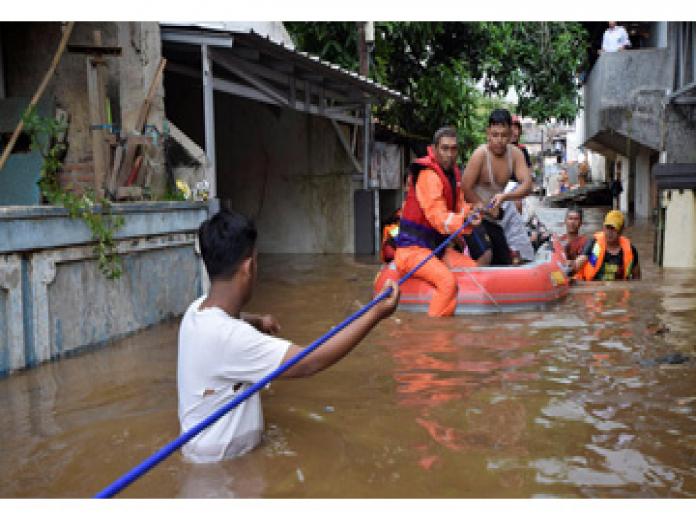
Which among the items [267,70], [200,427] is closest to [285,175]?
[267,70]

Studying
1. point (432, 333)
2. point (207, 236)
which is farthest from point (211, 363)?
point (432, 333)

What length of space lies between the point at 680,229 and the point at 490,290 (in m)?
4.44

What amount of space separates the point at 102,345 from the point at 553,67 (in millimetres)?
15030

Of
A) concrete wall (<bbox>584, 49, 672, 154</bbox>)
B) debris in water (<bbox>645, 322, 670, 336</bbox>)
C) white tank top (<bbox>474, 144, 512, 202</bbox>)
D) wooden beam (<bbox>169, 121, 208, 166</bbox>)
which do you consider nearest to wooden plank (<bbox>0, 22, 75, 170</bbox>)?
wooden beam (<bbox>169, 121, 208, 166</bbox>)

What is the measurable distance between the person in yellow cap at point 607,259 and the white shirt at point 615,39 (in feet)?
29.3

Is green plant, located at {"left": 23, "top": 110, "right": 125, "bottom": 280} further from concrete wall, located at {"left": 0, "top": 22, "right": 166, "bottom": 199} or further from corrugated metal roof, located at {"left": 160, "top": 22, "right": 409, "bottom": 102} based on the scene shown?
corrugated metal roof, located at {"left": 160, "top": 22, "right": 409, "bottom": 102}

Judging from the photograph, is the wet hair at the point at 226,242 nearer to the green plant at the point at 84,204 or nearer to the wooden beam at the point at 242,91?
the green plant at the point at 84,204

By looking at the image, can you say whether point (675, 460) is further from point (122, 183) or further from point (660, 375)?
point (122, 183)

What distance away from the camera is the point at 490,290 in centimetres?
707

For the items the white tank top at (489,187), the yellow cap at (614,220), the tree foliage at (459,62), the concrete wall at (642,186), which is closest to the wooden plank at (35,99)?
the white tank top at (489,187)

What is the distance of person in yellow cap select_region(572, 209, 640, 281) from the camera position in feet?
28.0

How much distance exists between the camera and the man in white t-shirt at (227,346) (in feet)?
9.45

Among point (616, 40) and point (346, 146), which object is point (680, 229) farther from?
point (616, 40)

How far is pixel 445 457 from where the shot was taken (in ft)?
10.7
